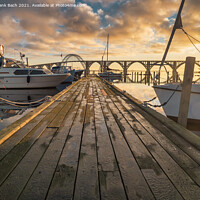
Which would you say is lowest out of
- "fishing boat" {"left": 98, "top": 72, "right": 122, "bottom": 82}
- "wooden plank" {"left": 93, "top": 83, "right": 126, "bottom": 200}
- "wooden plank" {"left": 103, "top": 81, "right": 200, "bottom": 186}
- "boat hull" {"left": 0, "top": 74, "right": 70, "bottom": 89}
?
"wooden plank" {"left": 93, "top": 83, "right": 126, "bottom": 200}

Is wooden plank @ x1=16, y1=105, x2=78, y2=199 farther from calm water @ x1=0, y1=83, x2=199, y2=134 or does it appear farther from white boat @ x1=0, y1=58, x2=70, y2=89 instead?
white boat @ x1=0, y1=58, x2=70, y2=89

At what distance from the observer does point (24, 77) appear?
54.5ft

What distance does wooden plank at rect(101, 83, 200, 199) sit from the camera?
154 cm

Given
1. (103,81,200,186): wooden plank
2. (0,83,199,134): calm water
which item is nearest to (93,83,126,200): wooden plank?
(103,81,200,186): wooden plank

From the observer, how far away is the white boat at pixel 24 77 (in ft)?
54.5

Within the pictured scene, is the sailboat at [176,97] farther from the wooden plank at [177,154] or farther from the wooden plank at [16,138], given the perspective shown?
the wooden plank at [16,138]

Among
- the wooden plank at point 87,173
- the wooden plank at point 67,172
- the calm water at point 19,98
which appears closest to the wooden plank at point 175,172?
the wooden plank at point 87,173

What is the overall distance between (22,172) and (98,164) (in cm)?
103

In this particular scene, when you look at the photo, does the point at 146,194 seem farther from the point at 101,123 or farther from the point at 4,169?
the point at 101,123

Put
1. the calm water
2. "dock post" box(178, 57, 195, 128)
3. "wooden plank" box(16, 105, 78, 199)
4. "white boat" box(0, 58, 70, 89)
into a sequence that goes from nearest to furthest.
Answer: "wooden plank" box(16, 105, 78, 199) < "dock post" box(178, 57, 195, 128) < the calm water < "white boat" box(0, 58, 70, 89)

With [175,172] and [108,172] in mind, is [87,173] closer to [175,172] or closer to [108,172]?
[108,172]

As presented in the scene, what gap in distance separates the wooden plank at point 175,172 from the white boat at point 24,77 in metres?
16.4

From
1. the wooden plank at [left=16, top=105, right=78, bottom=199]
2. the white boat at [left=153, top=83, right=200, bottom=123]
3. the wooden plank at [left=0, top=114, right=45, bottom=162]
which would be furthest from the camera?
the white boat at [left=153, top=83, right=200, bottom=123]

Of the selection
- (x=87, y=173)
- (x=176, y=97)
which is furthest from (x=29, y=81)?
(x=87, y=173)
